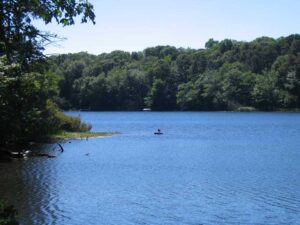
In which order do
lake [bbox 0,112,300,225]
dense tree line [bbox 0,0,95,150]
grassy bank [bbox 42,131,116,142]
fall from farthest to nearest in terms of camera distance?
grassy bank [bbox 42,131,116,142]
lake [bbox 0,112,300,225]
dense tree line [bbox 0,0,95,150]

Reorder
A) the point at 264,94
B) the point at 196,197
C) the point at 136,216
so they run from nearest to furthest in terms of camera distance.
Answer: the point at 136,216 < the point at 196,197 < the point at 264,94

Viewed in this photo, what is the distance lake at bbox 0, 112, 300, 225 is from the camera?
960 inches

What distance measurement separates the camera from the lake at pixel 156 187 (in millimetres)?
24375

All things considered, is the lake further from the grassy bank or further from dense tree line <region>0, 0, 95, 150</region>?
the grassy bank

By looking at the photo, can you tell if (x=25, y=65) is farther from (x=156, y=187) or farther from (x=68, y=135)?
(x=68, y=135)

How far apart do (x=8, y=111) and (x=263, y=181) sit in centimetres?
2442

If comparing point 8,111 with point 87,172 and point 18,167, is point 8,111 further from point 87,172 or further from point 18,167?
point 87,172

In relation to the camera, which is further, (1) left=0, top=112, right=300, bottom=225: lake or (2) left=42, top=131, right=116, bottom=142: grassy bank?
(2) left=42, top=131, right=116, bottom=142: grassy bank

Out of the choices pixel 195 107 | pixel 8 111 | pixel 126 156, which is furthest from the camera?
pixel 195 107

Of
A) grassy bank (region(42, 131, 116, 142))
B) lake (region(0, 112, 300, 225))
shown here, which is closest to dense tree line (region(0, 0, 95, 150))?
grassy bank (region(42, 131, 116, 142))

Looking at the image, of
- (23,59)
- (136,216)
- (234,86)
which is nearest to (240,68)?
(234,86)

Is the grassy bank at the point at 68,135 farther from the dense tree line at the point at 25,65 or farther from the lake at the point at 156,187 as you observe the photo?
the lake at the point at 156,187

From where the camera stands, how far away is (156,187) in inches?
1284

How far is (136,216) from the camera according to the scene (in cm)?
2425
